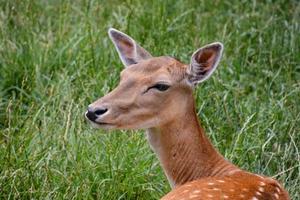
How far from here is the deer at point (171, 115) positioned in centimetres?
679

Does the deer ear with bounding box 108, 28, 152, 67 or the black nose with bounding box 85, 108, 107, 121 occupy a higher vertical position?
the deer ear with bounding box 108, 28, 152, 67

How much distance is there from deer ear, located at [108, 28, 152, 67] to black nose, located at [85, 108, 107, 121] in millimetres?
723

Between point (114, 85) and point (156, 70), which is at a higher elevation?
point (156, 70)

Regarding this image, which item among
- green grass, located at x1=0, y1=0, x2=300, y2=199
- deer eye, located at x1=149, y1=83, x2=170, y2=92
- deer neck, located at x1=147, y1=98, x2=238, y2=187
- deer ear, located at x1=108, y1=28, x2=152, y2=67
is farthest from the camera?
green grass, located at x1=0, y1=0, x2=300, y2=199

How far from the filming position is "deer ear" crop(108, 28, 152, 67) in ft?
24.3

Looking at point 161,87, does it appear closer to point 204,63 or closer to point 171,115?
point 171,115

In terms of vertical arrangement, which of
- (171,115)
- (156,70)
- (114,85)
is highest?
(156,70)

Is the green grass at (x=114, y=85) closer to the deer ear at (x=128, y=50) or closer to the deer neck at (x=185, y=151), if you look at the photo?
the deer neck at (x=185, y=151)

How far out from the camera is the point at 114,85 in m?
8.85

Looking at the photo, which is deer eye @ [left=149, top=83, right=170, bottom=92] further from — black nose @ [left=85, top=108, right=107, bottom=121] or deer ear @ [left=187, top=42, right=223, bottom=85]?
black nose @ [left=85, top=108, right=107, bottom=121]

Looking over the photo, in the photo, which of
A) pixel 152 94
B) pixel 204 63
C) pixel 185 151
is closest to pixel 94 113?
pixel 152 94

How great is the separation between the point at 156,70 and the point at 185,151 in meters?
0.50

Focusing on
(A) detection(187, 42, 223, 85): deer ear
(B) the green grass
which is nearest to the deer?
(A) detection(187, 42, 223, 85): deer ear

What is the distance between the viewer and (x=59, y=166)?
7.74 metres
